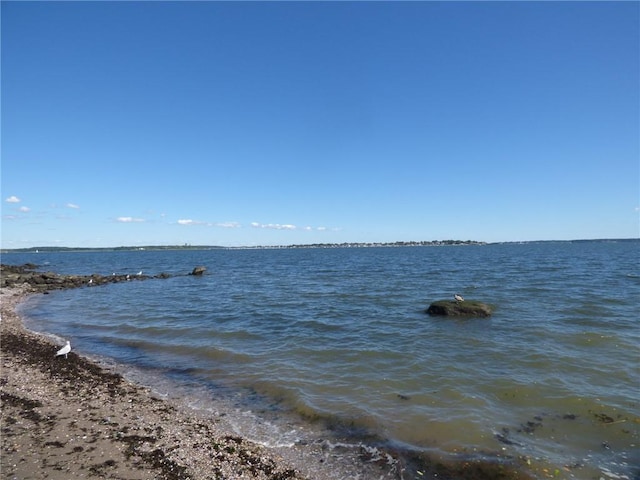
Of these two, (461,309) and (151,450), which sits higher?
(461,309)

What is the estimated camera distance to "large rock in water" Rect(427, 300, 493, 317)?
21766 millimetres

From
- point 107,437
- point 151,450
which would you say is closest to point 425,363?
point 151,450

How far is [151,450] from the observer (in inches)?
309

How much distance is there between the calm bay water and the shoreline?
75 centimetres

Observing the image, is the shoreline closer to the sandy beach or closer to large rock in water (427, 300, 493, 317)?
the sandy beach

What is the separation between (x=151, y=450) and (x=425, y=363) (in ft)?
32.5

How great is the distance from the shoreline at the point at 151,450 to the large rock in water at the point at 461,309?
14.8 m

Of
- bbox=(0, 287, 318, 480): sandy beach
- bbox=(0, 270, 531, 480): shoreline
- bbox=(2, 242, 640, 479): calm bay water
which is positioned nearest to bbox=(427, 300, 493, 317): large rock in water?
bbox=(2, 242, 640, 479): calm bay water

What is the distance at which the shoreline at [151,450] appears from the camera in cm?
717

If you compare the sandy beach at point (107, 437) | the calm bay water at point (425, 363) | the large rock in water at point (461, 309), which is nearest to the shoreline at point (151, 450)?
the sandy beach at point (107, 437)

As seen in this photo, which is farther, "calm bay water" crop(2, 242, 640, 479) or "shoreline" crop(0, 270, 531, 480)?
"calm bay water" crop(2, 242, 640, 479)

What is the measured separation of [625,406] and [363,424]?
7378 millimetres

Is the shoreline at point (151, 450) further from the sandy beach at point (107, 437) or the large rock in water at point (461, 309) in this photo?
the large rock in water at point (461, 309)

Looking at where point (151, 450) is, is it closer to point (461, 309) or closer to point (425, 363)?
point (425, 363)
